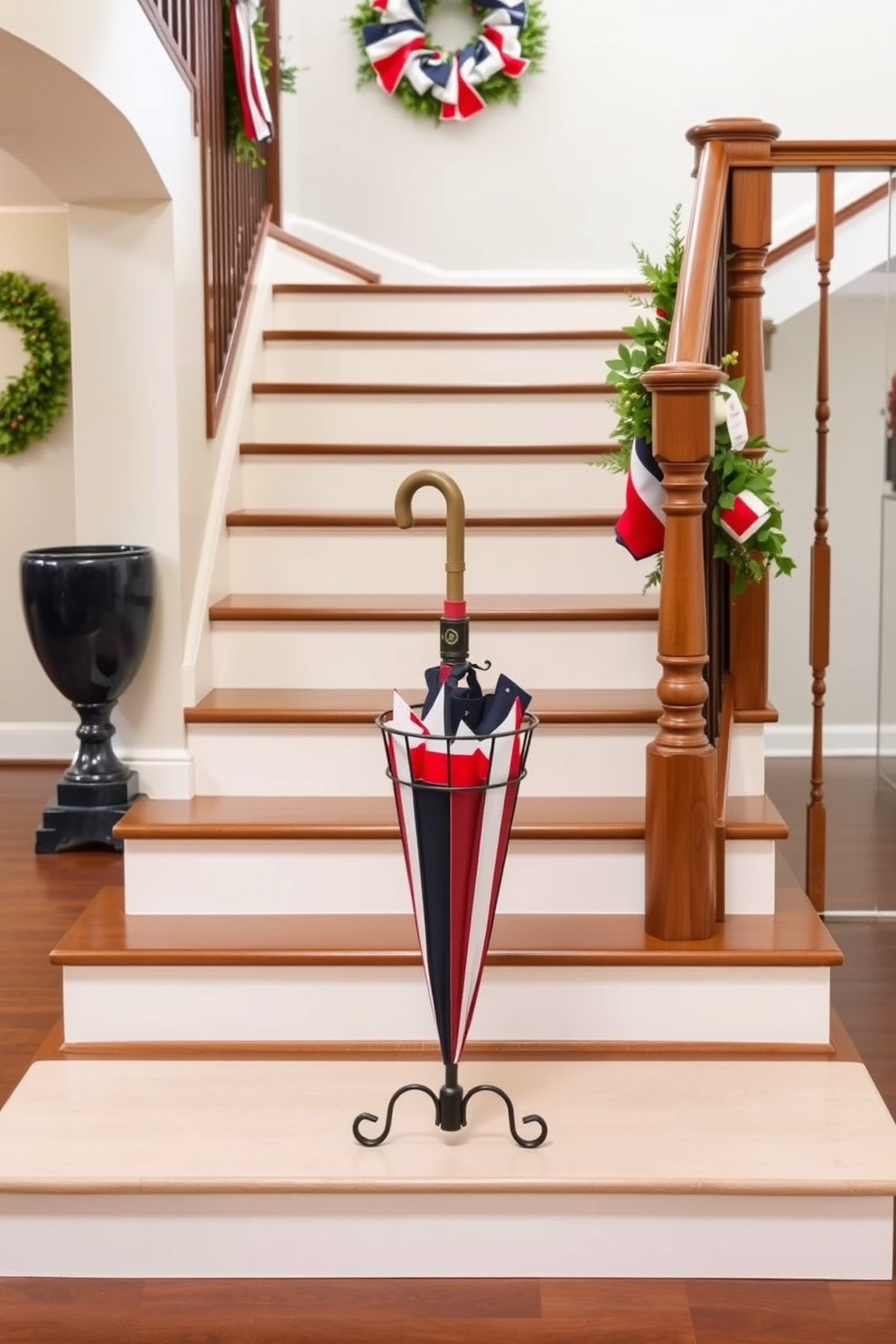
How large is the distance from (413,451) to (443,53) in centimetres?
258

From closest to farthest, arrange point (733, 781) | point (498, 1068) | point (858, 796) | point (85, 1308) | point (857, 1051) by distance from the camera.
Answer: point (85, 1308)
point (498, 1068)
point (857, 1051)
point (733, 781)
point (858, 796)

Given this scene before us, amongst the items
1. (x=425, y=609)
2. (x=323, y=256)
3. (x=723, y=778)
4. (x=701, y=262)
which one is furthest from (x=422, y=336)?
(x=723, y=778)

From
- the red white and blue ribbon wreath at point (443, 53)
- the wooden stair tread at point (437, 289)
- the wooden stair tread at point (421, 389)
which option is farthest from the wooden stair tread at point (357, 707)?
the red white and blue ribbon wreath at point (443, 53)

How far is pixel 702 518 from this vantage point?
8.29 feet

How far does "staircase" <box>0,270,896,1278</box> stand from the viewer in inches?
82.9

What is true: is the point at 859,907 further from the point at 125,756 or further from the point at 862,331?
the point at 862,331

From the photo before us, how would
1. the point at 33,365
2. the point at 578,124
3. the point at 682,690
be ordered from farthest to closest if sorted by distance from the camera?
the point at 578,124, the point at 33,365, the point at 682,690

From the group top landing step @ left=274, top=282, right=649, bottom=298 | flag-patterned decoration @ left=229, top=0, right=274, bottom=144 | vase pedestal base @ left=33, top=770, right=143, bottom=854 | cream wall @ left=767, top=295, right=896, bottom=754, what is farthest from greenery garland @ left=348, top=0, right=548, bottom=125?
vase pedestal base @ left=33, top=770, right=143, bottom=854

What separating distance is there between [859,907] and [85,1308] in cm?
216

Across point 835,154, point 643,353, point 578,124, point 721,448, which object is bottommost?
point 721,448

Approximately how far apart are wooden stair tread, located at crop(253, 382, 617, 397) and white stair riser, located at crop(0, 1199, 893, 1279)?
2695 millimetres

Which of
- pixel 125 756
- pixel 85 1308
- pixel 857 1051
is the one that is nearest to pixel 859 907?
pixel 857 1051

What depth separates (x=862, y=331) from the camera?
5176 mm

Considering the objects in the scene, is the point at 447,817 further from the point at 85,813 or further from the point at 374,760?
the point at 85,813
